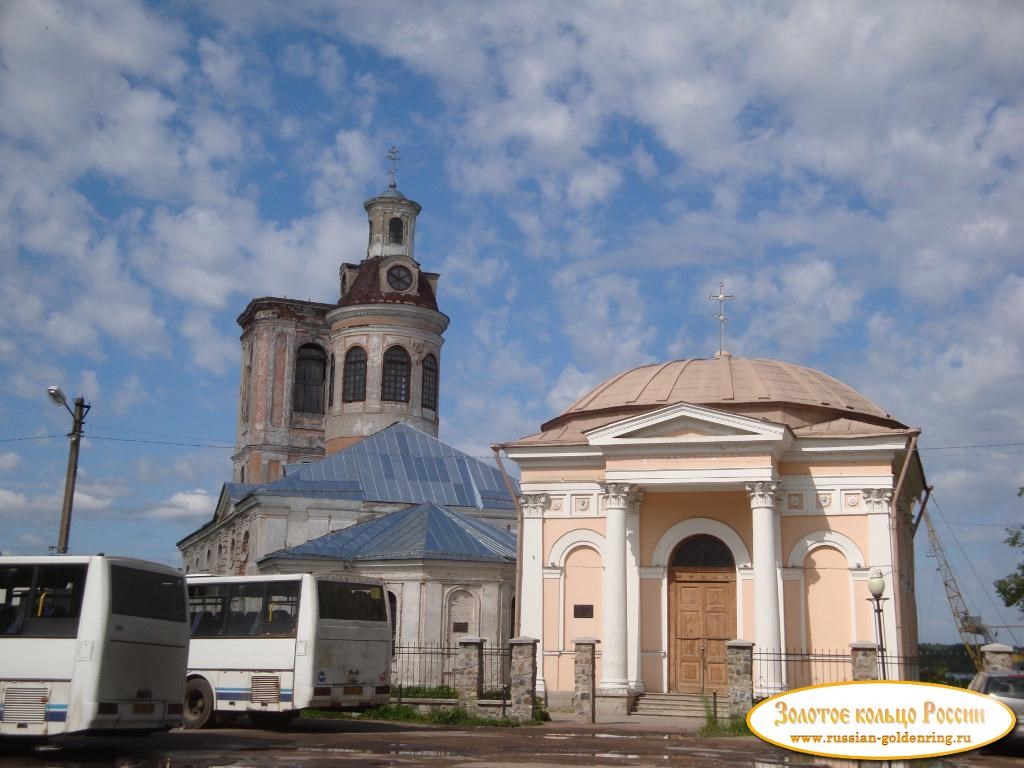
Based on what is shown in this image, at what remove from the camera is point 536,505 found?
27125 millimetres

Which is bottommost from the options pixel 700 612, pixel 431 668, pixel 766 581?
pixel 431 668

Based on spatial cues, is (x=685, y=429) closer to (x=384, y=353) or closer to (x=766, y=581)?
(x=766, y=581)

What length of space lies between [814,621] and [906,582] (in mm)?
3900

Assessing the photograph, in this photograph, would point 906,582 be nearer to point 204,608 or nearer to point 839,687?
point 204,608

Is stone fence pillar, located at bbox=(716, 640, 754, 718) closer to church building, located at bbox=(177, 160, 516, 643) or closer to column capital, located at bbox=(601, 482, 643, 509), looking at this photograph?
column capital, located at bbox=(601, 482, 643, 509)

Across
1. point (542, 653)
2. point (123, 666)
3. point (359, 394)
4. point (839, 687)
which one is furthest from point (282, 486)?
point (839, 687)

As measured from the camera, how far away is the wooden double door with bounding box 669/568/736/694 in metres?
25.4

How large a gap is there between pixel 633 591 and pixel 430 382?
2326 cm

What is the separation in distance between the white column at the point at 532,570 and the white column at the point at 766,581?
500 cm

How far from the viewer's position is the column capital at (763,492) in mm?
24156

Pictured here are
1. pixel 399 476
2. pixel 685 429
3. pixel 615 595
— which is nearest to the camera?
pixel 685 429

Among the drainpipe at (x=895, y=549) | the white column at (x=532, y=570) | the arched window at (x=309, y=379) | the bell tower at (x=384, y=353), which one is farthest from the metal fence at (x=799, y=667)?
the arched window at (x=309, y=379)

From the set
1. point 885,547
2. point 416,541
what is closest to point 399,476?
point 416,541

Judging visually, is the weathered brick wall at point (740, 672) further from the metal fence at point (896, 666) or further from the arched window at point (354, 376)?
the arched window at point (354, 376)
